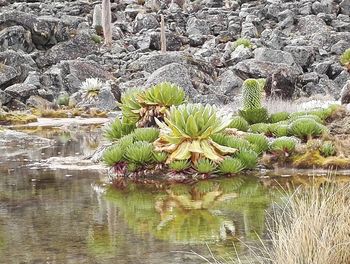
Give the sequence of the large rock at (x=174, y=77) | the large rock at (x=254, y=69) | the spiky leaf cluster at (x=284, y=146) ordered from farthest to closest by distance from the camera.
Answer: the large rock at (x=254, y=69) < the large rock at (x=174, y=77) < the spiky leaf cluster at (x=284, y=146)

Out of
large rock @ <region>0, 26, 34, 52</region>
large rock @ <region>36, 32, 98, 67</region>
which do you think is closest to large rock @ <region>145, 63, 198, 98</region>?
large rock @ <region>36, 32, 98, 67</region>

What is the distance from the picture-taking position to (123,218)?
762 centimetres

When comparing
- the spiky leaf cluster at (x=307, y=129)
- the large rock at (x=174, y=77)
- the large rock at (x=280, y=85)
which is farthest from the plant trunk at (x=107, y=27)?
the spiky leaf cluster at (x=307, y=129)

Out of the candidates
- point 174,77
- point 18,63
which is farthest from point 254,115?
point 18,63

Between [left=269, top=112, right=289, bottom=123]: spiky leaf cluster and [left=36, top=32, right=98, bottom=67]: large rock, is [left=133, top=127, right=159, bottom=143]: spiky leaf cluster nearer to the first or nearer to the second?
[left=269, top=112, right=289, bottom=123]: spiky leaf cluster

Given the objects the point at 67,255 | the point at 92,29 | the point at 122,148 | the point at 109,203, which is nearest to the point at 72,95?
the point at 92,29

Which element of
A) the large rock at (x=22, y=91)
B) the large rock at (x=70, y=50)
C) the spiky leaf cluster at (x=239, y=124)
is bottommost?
the large rock at (x=22, y=91)

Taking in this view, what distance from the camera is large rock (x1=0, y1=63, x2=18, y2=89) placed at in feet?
110

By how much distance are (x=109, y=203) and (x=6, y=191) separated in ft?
6.50

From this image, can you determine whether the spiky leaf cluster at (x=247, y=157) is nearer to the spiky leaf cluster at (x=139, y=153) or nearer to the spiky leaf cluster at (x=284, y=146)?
the spiky leaf cluster at (x=284, y=146)

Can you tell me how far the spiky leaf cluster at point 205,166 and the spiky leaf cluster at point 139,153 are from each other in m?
0.83

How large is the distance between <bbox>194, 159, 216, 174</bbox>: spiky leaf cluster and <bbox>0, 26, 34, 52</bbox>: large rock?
3395 centimetres

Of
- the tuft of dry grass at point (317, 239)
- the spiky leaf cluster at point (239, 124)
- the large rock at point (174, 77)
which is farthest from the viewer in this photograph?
the large rock at point (174, 77)

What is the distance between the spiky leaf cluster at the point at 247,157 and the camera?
10914mm
